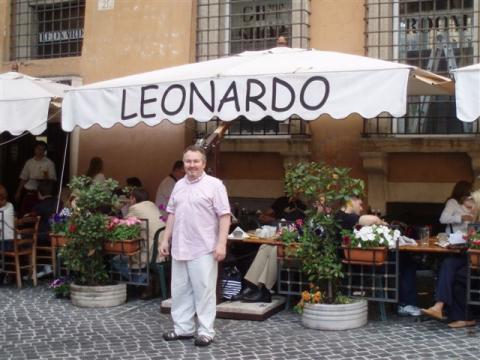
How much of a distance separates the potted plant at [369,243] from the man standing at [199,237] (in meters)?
1.27

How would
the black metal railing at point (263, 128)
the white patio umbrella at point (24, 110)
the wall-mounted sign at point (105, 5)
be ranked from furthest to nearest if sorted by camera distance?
the wall-mounted sign at point (105, 5) → the black metal railing at point (263, 128) → the white patio umbrella at point (24, 110)

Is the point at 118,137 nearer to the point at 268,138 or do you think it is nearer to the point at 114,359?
the point at 268,138

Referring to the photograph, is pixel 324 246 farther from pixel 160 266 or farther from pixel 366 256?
pixel 160 266

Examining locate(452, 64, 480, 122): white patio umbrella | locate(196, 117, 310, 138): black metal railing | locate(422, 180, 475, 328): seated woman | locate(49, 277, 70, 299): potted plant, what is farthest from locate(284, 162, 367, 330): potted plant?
locate(196, 117, 310, 138): black metal railing

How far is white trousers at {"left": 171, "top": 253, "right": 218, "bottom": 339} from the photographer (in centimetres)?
602

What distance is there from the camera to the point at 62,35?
11938 mm

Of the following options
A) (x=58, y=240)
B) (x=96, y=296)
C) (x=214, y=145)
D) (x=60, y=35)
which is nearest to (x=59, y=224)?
(x=58, y=240)

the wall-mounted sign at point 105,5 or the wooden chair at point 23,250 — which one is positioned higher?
the wall-mounted sign at point 105,5

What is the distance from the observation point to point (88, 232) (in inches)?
294

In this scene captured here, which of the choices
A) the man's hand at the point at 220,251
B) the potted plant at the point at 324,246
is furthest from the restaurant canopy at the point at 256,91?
the man's hand at the point at 220,251

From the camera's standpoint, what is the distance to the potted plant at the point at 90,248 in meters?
7.51

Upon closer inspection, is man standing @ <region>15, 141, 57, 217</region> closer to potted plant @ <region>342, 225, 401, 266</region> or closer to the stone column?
the stone column

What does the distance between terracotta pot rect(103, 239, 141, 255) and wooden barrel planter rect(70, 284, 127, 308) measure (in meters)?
0.38

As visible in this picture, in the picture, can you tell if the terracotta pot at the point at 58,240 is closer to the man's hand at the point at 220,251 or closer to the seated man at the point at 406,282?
the man's hand at the point at 220,251
